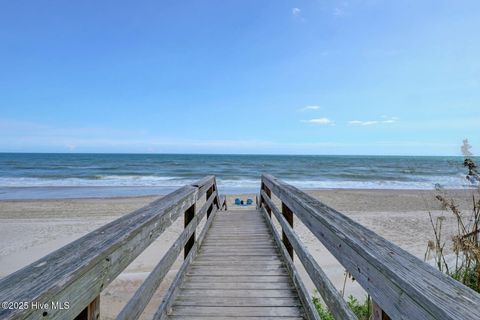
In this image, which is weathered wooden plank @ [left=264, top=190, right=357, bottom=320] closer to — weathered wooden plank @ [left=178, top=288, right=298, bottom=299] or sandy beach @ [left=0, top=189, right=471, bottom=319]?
weathered wooden plank @ [left=178, top=288, right=298, bottom=299]

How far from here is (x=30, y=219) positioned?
10461 millimetres

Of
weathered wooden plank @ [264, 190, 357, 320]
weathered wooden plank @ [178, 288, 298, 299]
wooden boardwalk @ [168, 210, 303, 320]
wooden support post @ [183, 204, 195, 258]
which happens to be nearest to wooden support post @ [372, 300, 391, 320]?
weathered wooden plank @ [264, 190, 357, 320]

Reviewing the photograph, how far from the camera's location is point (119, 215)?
1077 cm

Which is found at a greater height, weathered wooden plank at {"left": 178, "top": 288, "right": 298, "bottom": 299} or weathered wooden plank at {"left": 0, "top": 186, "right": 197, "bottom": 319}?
weathered wooden plank at {"left": 0, "top": 186, "right": 197, "bottom": 319}

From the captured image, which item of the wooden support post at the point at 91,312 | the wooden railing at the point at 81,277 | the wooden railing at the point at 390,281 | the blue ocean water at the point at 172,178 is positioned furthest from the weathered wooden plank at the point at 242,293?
the blue ocean water at the point at 172,178

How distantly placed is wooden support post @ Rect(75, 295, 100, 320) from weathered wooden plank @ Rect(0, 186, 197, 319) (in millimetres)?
65

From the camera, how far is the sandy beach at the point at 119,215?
17.0 ft

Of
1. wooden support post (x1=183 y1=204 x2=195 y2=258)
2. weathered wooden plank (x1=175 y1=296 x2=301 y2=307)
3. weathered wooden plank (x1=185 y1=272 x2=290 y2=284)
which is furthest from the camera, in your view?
wooden support post (x1=183 y1=204 x2=195 y2=258)

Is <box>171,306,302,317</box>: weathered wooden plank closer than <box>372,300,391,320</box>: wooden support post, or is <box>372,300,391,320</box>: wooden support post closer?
<box>372,300,391,320</box>: wooden support post

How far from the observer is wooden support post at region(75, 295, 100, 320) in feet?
3.29

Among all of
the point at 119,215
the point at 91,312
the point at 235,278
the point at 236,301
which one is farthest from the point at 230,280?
the point at 119,215

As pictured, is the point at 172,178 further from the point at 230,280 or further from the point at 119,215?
the point at 230,280

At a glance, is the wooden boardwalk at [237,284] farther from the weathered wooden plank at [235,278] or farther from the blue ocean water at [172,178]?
the blue ocean water at [172,178]

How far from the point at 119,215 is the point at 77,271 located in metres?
10.9
